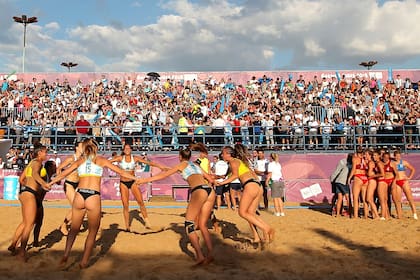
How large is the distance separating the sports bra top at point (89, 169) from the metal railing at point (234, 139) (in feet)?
35.4

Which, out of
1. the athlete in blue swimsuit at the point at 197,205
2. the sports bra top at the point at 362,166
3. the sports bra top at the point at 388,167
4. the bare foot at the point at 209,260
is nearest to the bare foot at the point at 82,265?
the athlete in blue swimsuit at the point at 197,205

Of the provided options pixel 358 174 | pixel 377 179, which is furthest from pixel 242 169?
pixel 377 179

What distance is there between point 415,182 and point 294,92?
1020 cm

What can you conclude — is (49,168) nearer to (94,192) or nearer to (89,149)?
(89,149)

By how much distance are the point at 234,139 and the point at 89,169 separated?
12.7 meters

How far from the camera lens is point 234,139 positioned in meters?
18.0

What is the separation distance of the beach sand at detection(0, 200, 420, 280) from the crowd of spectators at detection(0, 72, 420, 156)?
24.2 ft

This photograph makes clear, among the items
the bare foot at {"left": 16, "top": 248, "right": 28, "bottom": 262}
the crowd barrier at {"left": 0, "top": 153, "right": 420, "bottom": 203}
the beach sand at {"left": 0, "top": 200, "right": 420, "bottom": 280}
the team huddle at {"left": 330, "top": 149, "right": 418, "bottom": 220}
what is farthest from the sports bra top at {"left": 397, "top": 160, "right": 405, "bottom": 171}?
the bare foot at {"left": 16, "top": 248, "right": 28, "bottom": 262}

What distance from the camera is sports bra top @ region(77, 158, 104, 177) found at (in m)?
5.68

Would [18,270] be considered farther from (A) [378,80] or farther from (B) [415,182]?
(A) [378,80]

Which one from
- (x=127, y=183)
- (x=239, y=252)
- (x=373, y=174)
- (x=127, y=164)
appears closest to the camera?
(x=239, y=252)

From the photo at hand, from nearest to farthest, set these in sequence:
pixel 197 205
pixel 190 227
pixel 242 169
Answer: pixel 190 227
pixel 197 205
pixel 242 169

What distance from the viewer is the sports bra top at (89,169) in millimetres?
5684

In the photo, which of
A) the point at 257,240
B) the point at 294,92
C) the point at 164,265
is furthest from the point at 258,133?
the point at 164,265
